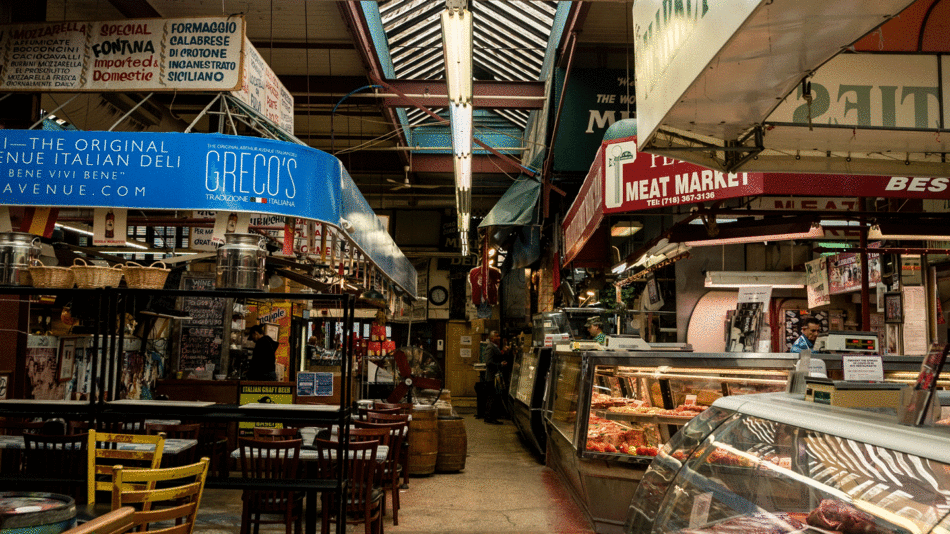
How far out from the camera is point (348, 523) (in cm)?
668

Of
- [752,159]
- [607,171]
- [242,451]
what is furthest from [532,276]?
[752,159]

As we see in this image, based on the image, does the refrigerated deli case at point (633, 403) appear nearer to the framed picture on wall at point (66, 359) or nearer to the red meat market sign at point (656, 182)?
the red meat market sign at point (656, 182)

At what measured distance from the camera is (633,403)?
6.93 meters

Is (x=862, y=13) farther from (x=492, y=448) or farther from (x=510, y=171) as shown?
(x=510, y=171)

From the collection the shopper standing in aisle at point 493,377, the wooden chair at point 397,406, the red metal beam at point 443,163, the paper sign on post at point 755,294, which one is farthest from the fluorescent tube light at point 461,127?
the shopper standing in aisle at point 493,377

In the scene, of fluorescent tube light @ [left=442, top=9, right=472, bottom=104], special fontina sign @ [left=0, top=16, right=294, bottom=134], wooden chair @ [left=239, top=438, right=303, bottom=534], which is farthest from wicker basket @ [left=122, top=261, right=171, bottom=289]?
fluorescent tube light @ [left=442, top=9, right=472, bottom=104]

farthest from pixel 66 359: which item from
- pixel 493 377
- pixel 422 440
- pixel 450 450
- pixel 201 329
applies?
pixel 493 377

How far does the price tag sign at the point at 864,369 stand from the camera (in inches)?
121

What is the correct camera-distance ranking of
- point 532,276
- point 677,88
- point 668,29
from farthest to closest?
point 532,276 < point 668,29 < point 677,88

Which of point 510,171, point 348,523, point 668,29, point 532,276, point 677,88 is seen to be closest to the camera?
point 677,88

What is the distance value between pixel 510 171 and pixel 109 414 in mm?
12379

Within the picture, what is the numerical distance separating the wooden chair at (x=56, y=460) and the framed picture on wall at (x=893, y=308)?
328 inches

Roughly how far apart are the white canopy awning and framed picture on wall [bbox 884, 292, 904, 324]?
5150 millimetres

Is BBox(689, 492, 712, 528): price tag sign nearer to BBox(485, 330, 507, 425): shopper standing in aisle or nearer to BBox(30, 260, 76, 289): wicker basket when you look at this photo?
BBox(30, 260, 76, 289): wicker basket
